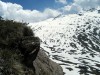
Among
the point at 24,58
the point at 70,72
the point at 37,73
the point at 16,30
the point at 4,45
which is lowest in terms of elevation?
the point at 70,72

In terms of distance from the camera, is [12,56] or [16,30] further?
[16,30]

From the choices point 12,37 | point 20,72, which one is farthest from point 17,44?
point 20,72

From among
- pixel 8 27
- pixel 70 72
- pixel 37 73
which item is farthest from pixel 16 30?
pixel 70 72

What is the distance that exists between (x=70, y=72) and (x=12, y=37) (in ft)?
557

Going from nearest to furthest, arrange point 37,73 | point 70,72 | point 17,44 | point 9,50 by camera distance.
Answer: point 9,50 → point 17,44 → point 37,73 → point 70,72

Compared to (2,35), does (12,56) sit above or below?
below

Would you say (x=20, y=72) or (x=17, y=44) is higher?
→ (x=17, y=44)

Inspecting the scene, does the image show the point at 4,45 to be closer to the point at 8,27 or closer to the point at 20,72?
the point at 8,27

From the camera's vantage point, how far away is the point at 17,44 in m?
11.5

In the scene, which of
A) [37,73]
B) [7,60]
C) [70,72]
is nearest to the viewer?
[7,60]

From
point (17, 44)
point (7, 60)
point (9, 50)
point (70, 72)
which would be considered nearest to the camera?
point (7, 60)

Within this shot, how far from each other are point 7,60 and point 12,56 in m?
0.56

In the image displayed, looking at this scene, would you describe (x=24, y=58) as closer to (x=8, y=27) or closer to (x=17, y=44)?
(x=17, y=44)

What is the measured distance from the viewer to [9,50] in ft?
35.2
